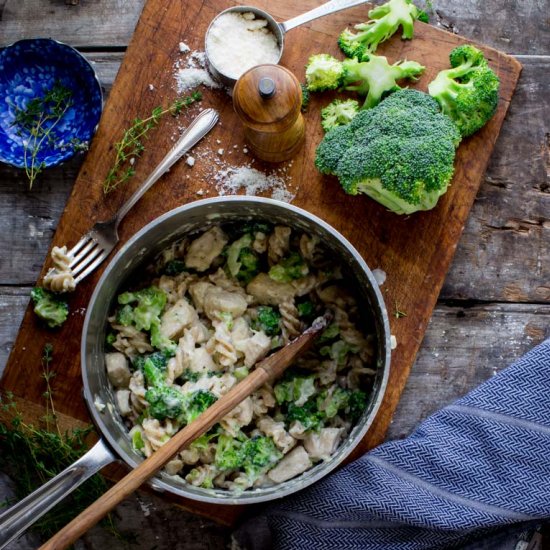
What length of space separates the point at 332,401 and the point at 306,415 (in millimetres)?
89

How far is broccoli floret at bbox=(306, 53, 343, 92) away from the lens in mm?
2219

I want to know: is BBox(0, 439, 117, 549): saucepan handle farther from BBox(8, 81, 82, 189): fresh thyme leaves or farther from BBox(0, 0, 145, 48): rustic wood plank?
BBox(0, 0, 145, 48): rustic wood plank

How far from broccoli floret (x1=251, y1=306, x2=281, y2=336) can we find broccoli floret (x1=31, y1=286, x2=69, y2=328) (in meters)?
0.59

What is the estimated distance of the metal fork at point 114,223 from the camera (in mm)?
2240

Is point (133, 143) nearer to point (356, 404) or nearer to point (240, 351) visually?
point (240, 351)

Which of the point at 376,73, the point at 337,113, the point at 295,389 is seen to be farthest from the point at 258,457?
the point at 376,73

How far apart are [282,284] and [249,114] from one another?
520 millimetres

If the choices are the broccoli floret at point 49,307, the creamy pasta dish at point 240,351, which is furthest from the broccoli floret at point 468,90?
the broccoli floret at point 49,307

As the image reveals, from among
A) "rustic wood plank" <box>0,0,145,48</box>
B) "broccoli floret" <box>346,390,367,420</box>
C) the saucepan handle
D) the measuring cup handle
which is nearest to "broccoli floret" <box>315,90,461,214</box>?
the measuring cup handle

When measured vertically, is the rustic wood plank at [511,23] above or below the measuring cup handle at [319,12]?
below

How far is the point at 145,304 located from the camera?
219 cm

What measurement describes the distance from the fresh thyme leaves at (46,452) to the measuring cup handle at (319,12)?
123cm

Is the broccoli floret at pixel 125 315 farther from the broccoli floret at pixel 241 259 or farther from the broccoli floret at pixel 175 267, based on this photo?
the broccoli floret at pixel 241 259

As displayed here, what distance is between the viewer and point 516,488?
219 centimetres
